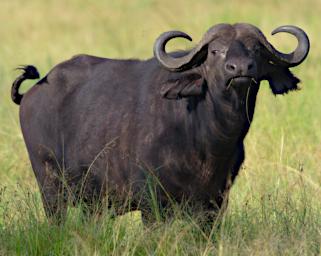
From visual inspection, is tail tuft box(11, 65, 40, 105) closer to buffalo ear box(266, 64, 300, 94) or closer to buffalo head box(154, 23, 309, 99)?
buffalo head box(154, 23, 309, 99)

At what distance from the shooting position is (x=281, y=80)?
247 inches

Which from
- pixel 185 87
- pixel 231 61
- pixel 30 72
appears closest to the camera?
pixel 231 61

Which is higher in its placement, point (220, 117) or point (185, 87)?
point (185, 87)

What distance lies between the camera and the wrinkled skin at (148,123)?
19.6 feet

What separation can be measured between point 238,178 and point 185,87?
5.17 ft

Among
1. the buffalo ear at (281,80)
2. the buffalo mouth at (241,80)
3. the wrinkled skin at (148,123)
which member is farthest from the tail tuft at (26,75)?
the buffalo mouth at (241,80)

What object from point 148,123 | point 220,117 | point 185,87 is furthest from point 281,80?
point 148,123

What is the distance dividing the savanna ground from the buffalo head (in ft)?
2.22

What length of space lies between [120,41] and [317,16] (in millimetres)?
2756

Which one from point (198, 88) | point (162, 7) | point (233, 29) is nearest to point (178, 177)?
point (198, 88)

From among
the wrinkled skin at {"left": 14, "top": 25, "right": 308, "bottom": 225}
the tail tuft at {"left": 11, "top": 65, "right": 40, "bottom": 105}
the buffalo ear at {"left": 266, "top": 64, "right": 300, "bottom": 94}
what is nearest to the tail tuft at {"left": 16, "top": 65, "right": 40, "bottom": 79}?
the tail tuft at {"left": 11, "top": 65, "right": 40, "bottom": 105}

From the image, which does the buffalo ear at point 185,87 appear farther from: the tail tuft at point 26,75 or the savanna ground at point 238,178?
the tail tuft at point 26,75

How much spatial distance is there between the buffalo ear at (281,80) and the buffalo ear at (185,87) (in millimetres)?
425

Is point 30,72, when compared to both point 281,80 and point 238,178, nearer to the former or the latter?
point 238,178
